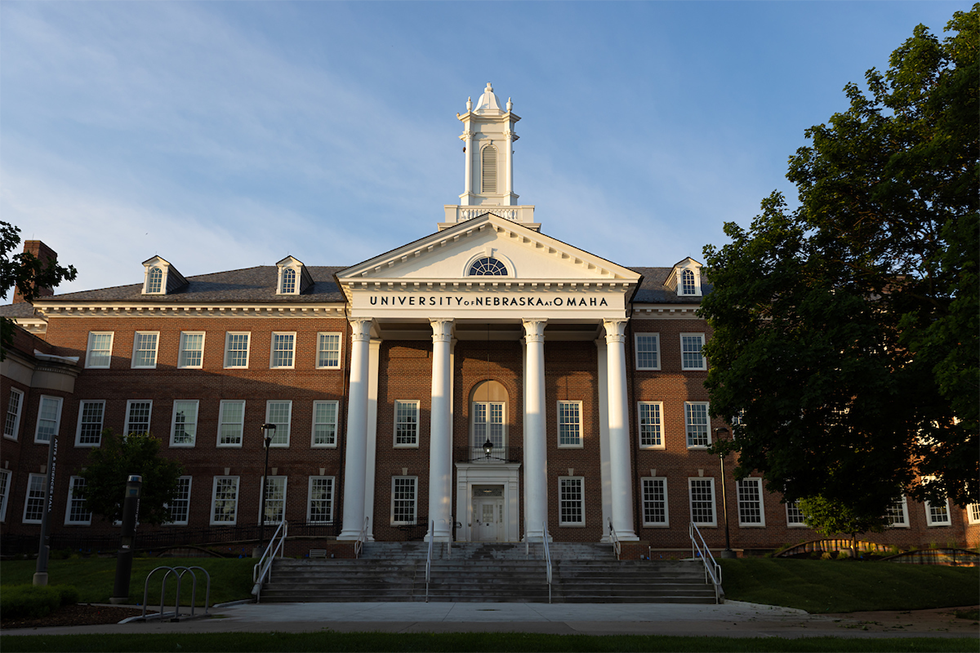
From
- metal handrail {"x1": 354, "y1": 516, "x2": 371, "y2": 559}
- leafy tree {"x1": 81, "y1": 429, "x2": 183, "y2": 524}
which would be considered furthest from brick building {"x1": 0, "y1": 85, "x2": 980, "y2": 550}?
leafy tree {"x1": 81, "y1": 429, "x2": 183, "y2": 524}

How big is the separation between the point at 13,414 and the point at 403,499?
18159 mm

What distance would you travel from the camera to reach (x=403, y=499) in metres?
39.2

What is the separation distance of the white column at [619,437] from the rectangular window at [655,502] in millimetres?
3944

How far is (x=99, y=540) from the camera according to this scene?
38031mm

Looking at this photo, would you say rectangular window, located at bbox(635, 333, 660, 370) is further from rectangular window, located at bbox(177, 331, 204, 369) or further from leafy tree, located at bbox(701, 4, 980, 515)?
rectangular window, located at bbox(177, 331, 204, 369)

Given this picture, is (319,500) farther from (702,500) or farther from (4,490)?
(702,500)

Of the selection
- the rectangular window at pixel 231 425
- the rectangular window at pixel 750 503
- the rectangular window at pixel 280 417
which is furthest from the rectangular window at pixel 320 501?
the rectangular window at pixel 750 503

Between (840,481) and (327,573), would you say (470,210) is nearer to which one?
(327,573)

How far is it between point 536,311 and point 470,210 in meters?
9.70

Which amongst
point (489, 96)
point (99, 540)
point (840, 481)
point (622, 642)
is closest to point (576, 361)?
point (489, 96)

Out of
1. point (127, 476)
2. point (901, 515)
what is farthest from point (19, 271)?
point (901, 515)

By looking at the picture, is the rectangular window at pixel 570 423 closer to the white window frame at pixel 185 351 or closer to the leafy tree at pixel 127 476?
the leafy tree at pixel 127 476

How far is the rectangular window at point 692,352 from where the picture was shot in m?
41.3

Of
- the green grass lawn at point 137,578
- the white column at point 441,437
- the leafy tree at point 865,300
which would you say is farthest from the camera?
the white column at point 441,437
